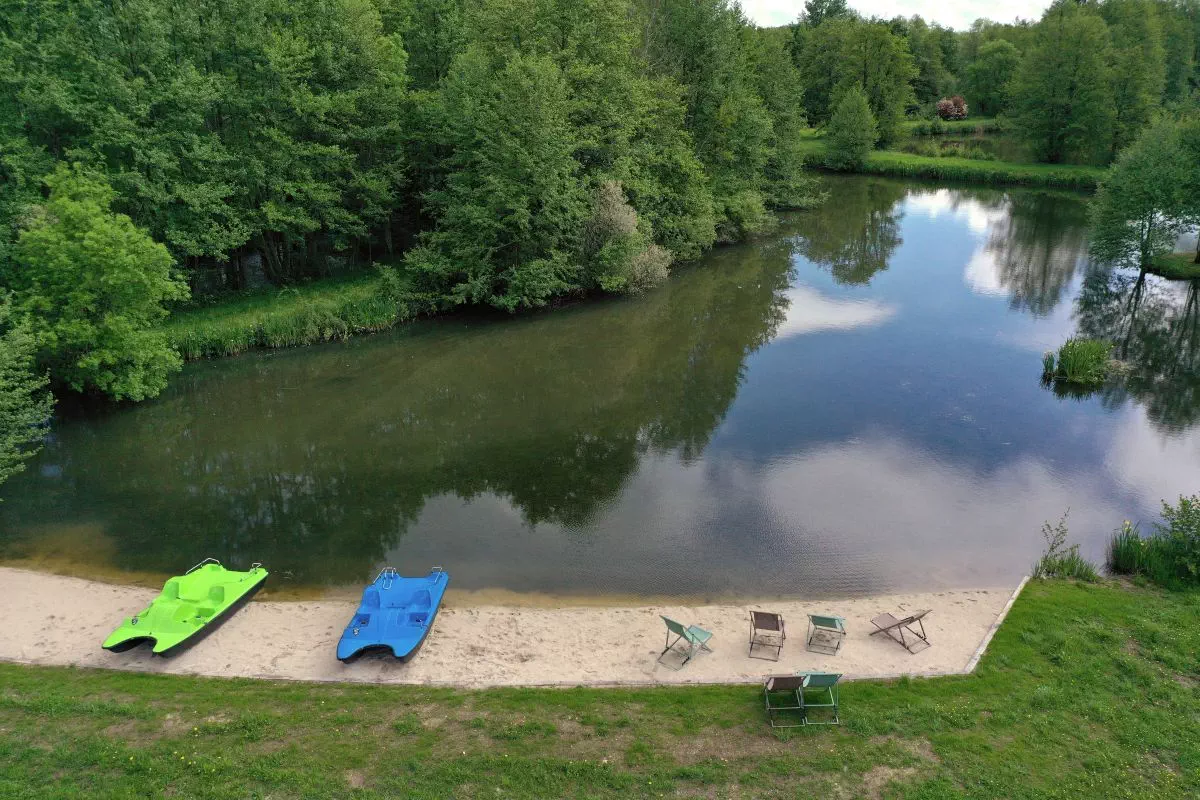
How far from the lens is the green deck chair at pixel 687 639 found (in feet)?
40.4

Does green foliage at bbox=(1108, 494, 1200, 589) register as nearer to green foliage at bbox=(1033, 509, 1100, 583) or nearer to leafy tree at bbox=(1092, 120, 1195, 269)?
green foliage at bbox=(1033, 509, 1100, 583)

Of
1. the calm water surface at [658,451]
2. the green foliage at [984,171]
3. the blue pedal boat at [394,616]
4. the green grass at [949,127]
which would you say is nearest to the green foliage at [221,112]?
Result: the calm water surface at [658,451]

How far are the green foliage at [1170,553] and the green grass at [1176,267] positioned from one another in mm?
25736

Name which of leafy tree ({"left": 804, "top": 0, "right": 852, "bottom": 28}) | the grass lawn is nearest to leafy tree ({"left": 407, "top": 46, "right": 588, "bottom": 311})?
the grass lawn

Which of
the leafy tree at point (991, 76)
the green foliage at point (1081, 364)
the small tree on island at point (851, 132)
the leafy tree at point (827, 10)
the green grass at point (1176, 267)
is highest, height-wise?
the leafy tree at point (827, 10)

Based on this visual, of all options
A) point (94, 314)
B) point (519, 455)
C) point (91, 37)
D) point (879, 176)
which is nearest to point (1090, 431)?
point (519, 455)

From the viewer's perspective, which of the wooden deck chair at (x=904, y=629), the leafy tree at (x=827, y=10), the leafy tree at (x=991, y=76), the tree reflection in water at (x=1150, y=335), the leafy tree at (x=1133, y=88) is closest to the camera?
the wooden deck chair at (x=904, y=629)

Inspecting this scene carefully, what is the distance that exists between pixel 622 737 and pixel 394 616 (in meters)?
4.97

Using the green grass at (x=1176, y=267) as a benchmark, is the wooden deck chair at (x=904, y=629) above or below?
below

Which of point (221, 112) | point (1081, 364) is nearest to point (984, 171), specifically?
point (1081, 364)

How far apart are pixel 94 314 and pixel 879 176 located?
59463 millimetres

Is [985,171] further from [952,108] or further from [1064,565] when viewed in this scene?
[1064,565]

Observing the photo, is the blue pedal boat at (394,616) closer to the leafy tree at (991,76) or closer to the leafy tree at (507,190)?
the leafy tree at (507,190)

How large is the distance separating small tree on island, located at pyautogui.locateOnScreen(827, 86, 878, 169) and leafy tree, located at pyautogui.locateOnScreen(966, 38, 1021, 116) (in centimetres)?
2915
